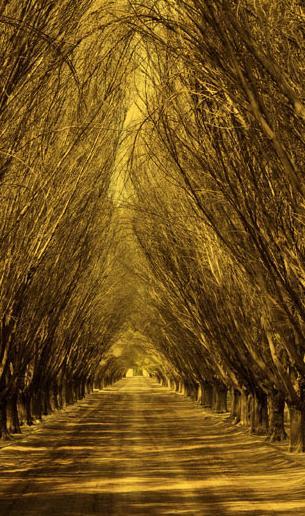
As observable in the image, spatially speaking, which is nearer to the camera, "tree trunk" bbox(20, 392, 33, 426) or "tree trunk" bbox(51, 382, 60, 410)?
"tree trunk" bbox(20, 392, 33, 426)

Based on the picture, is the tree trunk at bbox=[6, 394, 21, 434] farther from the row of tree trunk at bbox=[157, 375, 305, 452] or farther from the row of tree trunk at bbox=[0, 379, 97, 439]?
the row of tree trunk at bbox=[157, 375, 305, 452]

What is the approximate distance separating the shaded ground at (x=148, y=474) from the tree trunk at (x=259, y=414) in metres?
0.51

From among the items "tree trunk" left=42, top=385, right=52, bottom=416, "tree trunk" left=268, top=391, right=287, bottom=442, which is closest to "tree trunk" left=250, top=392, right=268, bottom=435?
"tree trunk" left=268, top=391, right=287, bottom=442

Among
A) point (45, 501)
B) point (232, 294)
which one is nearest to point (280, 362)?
point (232, 294)

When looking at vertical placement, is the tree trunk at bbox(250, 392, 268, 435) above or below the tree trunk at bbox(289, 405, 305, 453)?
above

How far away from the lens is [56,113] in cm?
1714

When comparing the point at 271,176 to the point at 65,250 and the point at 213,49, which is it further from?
the point at 65,250

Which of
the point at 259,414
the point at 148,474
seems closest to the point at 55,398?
the point at 259,414

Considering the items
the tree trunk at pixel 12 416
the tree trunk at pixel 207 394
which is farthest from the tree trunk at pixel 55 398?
the tree trunk at pixel 12 416

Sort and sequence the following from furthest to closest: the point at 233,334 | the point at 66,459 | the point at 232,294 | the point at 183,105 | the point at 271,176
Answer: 1. the point at 233,334
2. the point at 232,294
3. the point at 66,459
4. the point at 183,105
5. the point at 271,176

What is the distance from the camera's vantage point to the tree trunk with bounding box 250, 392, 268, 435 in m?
26.2

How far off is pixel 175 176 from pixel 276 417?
6017mm

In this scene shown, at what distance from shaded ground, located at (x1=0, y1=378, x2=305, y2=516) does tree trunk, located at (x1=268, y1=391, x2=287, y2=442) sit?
0.39 m

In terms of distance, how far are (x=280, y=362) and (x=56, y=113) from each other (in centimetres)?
651
